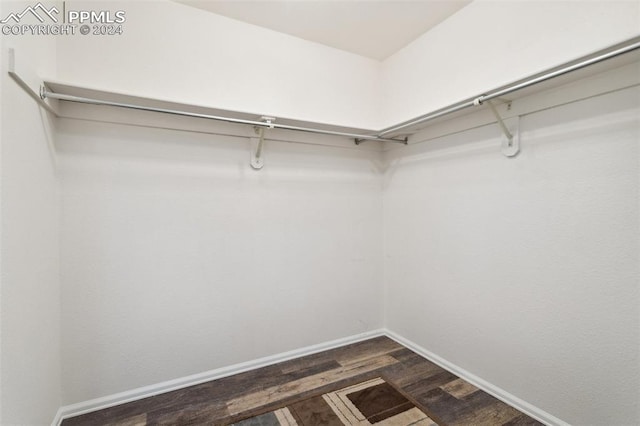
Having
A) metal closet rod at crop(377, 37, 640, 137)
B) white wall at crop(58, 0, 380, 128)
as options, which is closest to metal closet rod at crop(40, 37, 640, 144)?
metal closet rod at crop(377, 37, 640, 137)

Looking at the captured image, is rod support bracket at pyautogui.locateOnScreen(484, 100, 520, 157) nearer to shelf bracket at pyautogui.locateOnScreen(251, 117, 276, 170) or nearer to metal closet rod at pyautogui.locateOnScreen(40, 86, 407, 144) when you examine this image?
metal closet rod at pyautogui.locateOnScreen(40, 86, 407, 144)

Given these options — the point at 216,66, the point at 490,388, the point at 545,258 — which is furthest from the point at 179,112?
the point at 490,388

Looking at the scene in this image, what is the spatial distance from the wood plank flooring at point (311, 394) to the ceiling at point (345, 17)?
2.56 metres

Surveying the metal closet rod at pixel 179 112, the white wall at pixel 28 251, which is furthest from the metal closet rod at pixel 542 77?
the white wall at pixel 28 251

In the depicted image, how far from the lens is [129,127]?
1.82 meters

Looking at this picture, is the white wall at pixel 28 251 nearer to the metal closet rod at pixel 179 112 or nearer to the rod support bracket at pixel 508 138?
the metal closet rod at pixel 179 112

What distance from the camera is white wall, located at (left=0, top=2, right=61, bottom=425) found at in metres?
1.10

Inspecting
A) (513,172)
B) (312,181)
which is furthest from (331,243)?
(513,172)

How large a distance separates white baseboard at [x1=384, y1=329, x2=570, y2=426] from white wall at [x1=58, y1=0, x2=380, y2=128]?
200cm

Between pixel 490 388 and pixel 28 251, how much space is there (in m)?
2.61

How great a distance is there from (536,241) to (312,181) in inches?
61.1

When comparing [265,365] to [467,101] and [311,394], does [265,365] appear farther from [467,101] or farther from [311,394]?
[467,101]

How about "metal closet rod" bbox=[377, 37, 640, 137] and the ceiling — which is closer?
"metal closet rod" bbox=[377, 37, 640, 137]

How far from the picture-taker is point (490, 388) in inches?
73.2
